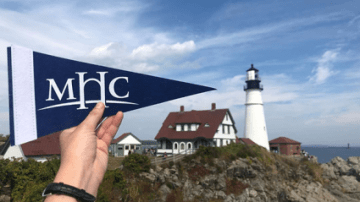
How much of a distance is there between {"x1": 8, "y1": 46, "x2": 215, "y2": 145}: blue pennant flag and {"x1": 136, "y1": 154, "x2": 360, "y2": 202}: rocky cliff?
685 inches

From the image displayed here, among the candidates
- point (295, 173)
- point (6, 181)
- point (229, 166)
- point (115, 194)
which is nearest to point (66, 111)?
point (115, 194)

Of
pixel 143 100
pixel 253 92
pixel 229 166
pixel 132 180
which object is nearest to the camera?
pixel 143 100

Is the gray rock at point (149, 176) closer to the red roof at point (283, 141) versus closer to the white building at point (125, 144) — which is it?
the white building at point (125, 144)

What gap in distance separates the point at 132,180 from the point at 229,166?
11.0 m

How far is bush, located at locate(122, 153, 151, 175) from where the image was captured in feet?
66.4

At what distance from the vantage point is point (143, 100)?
4539 mm

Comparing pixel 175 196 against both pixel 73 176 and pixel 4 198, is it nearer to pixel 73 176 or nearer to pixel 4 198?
pixel 4 198

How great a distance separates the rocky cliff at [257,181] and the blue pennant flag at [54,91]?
57.1 feet

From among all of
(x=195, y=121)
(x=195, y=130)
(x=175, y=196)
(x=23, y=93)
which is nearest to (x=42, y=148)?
(x=175, y=196)

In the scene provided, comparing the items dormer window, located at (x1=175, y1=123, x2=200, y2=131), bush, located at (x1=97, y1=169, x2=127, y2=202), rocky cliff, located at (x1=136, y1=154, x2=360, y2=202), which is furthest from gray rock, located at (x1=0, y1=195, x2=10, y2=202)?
dormer window, located at (x1=175, y1=123, x2=200, y2=131)

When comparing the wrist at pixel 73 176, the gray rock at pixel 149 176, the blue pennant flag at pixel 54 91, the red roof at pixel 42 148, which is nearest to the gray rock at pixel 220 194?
the gray rock at pixel 149 176

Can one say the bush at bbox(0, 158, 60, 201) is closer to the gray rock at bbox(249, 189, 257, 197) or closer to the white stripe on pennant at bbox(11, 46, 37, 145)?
the white stripe on pennant at bbox(11, 46, 37, 145)

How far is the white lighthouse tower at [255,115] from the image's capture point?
4131 centimetres

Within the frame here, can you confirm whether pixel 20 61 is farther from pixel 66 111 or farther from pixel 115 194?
pixel 115 194
